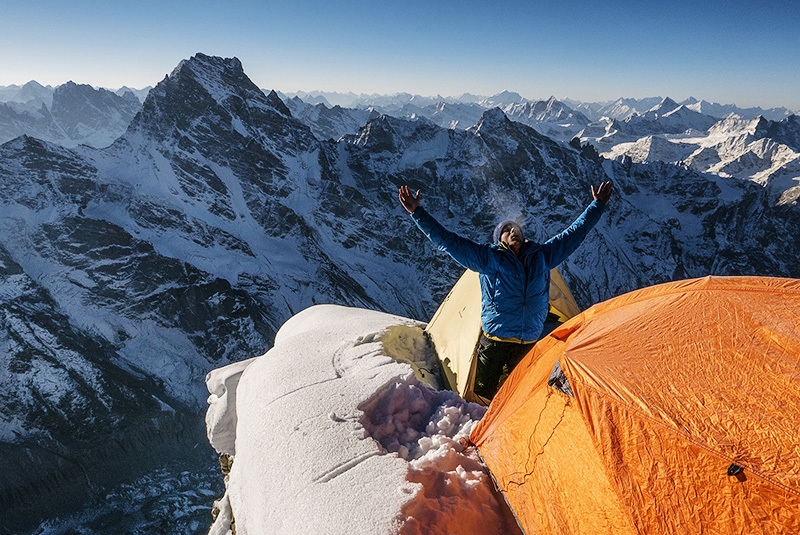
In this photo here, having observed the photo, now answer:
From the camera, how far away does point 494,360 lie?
5547 mm

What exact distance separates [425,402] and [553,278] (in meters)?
5.04

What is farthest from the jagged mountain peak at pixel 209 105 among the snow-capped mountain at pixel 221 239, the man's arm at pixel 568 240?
the man's arm at pixel 568 240

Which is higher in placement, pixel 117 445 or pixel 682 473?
pixel 682 473

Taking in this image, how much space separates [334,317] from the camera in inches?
353

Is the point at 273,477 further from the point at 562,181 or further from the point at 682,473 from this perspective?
the point at 562,181

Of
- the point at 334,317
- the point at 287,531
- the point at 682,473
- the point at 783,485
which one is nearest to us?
the point at 783,485

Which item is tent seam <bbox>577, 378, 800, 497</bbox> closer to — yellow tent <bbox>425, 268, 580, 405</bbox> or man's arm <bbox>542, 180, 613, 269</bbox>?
man's arm <bbox>542, 180, 613, 269</bbox>

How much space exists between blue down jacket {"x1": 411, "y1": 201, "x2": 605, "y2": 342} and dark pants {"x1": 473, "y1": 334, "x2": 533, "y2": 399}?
0.66ft

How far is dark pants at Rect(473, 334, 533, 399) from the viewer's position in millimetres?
5449

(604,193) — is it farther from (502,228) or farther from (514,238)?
(514,238)

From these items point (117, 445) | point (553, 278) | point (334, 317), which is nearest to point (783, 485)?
point (553, 278)

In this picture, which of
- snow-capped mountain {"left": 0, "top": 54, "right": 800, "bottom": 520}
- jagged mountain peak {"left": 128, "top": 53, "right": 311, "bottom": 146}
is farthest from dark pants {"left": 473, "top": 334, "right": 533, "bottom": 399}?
jagged mountain peak {"left": 128, "top": 53, "right": 311, "bottom": 146}

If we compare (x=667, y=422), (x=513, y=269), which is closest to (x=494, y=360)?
(x=513, y=269)

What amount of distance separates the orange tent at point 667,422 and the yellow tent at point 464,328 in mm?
2253
